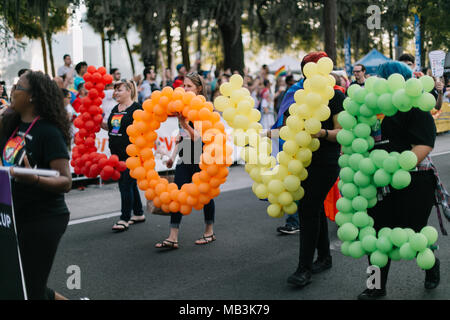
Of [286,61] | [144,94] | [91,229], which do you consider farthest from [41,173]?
[286,61]

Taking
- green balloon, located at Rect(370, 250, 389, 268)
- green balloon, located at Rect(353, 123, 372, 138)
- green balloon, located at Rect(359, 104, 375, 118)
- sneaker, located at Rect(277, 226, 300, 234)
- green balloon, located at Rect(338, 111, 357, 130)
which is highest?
green balloon, located at Rect(359, 104, 375, 118)

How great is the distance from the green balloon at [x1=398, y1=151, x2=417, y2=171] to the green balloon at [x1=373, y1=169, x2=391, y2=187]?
13cm

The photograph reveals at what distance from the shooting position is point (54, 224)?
359cm

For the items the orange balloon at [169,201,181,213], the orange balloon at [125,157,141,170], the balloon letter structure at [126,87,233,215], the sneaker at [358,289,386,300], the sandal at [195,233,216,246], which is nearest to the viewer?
the sneaker at [358,289,386,300]

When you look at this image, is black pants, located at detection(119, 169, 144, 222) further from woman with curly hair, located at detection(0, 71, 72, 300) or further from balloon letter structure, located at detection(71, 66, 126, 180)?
woman with curly hair, located at detection(0, 71, 72, 300)

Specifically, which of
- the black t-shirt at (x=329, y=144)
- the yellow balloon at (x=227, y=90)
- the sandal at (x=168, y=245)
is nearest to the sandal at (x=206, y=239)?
the sandal at (x=168, y=245)

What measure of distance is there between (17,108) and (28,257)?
0.97 metres

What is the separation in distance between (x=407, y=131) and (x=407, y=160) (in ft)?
1.27

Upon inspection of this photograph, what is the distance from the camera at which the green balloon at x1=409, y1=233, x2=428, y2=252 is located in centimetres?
384

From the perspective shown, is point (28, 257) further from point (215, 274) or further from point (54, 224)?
point (215, 274)

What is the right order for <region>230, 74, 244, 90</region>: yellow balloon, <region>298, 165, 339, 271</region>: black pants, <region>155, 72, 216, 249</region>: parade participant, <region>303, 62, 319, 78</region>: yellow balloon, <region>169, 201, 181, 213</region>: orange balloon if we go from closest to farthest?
<region>303, 62, 319, 78</region>: yellow balloon
<region>298, 165, 339, 271</region>: black pants
<region>230, 74, 244, 90</region>: yellow balloon
<region>169, 201, 181, 213</region>: orange balloon
<region>155, 72, 216, 249</region>: parade participant

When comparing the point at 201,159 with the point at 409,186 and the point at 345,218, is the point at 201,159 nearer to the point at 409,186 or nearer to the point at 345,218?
the point at 345,218

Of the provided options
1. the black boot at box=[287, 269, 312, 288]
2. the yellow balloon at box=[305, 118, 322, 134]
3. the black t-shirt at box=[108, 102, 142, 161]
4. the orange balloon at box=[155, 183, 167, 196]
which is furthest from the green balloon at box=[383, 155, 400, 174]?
the black t-shirt at box=[108, 102, 142, 161]

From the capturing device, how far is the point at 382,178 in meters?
3.92
